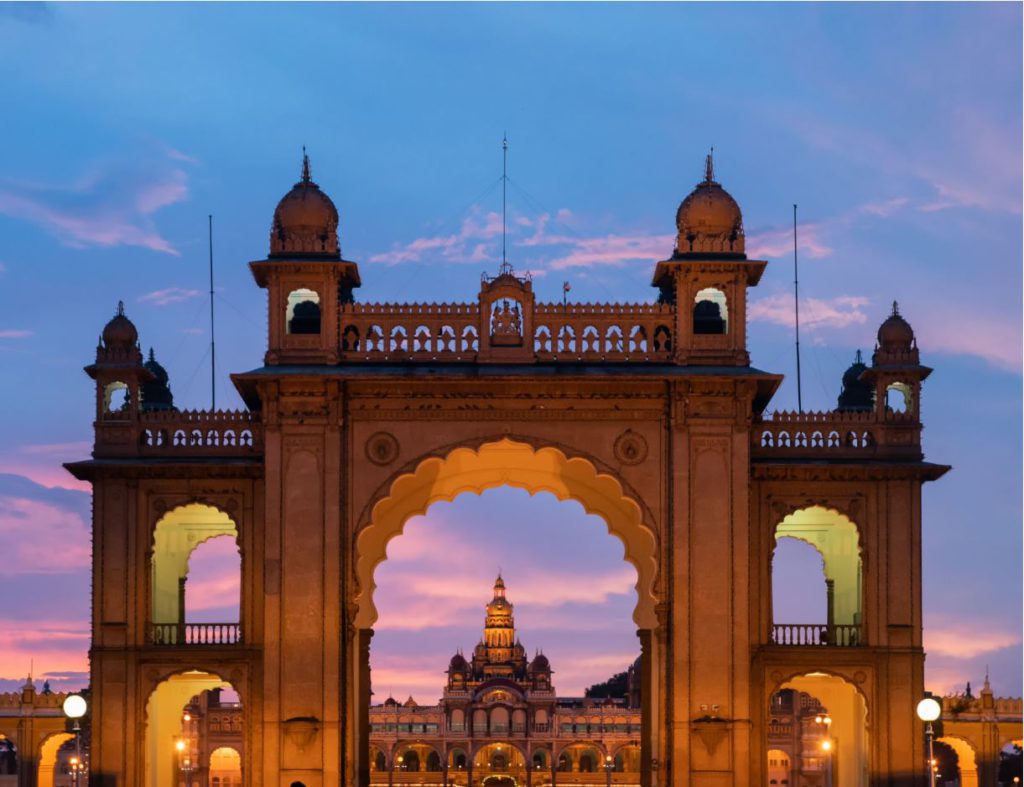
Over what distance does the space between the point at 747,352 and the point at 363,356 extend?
659cm

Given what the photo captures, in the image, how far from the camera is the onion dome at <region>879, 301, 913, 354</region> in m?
38.9

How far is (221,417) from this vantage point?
3862cm

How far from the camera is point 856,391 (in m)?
43.3

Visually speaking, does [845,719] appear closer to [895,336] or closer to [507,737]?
[895,336]

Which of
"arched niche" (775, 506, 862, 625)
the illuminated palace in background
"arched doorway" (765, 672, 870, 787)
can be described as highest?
"arched niche" (775, 506, 862, 625)

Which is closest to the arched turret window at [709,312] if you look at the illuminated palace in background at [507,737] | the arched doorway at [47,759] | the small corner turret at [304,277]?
the small corner turret at [304,277]

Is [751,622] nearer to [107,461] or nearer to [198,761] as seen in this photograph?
[107,461]

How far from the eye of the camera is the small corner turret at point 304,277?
37562 millimetres

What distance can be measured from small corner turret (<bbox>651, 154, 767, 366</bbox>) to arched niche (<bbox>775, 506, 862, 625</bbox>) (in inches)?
146

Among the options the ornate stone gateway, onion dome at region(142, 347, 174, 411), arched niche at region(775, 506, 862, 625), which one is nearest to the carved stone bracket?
the ornate stone gateway

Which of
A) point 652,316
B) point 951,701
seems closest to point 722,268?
point 652,316

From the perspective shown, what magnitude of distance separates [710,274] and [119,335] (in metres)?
10.5

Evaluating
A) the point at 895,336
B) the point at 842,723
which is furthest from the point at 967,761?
the point at 895,336

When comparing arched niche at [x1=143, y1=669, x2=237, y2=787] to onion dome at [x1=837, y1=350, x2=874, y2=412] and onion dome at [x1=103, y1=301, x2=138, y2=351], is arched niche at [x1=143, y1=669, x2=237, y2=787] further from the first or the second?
onion dome at [x1=837, y1=350, x2=874, y2=412]
